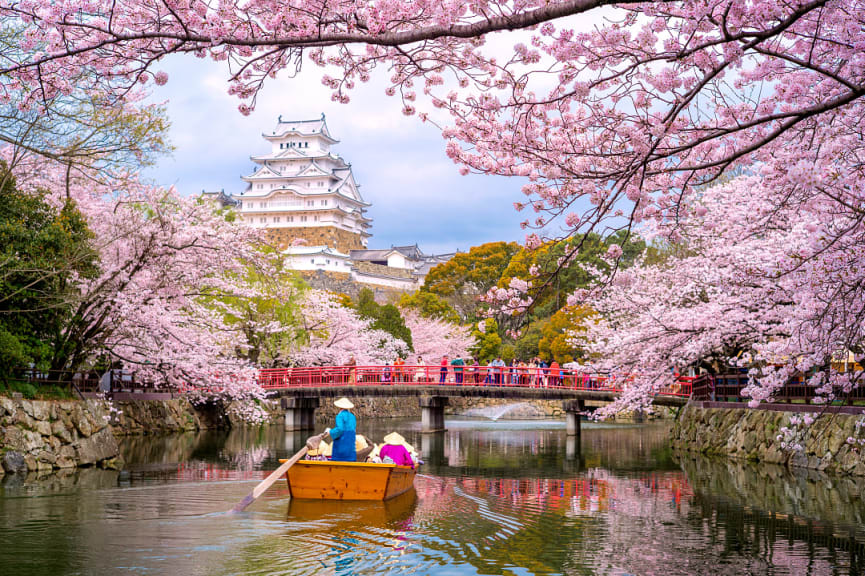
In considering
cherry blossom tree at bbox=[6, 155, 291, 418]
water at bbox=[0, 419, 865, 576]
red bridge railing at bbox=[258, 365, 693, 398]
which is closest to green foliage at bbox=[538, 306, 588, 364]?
red bridge railing at bbox=[258, 365, 693, 398]

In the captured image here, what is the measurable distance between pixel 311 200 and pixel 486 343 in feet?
100

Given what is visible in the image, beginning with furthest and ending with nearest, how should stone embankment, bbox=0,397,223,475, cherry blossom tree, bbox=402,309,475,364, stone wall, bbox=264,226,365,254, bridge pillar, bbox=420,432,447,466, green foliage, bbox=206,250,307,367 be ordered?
stone wall, bbox=264,226,365,254 → cherry blossom tree, bbox=402,309,475,364 → green foliage, bbox=206,250,307,367 → bridge pillar, bbox=420,432,447,466 → stone embankment, bbox=0,397,223,475

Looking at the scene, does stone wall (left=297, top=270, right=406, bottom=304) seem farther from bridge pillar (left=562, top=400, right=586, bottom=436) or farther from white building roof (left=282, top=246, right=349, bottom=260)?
bridge pillar (left=562, top=400, right=586, bottom=436)

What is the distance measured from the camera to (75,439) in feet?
52.9

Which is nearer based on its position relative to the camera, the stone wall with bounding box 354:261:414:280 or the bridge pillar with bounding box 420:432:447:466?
the bridge pillar with bounding box 420:432:447:466

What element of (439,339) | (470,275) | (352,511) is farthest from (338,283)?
(352,511)

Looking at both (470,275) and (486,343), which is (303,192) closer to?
(470,275)

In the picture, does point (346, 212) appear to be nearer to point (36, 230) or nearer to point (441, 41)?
point (36, 230)

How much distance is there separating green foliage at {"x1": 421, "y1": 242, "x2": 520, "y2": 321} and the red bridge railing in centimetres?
2206

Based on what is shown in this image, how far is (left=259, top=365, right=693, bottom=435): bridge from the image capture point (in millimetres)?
28172

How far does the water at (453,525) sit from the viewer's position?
8031 millimetres

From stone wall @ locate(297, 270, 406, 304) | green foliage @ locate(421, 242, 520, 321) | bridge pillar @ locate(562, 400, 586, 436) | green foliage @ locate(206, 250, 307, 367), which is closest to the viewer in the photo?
bridge pillar @ locate(562, 400, 586, 436)

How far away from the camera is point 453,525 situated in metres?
10.3

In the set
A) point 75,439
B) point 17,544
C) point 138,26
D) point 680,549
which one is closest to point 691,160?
point 680,549
